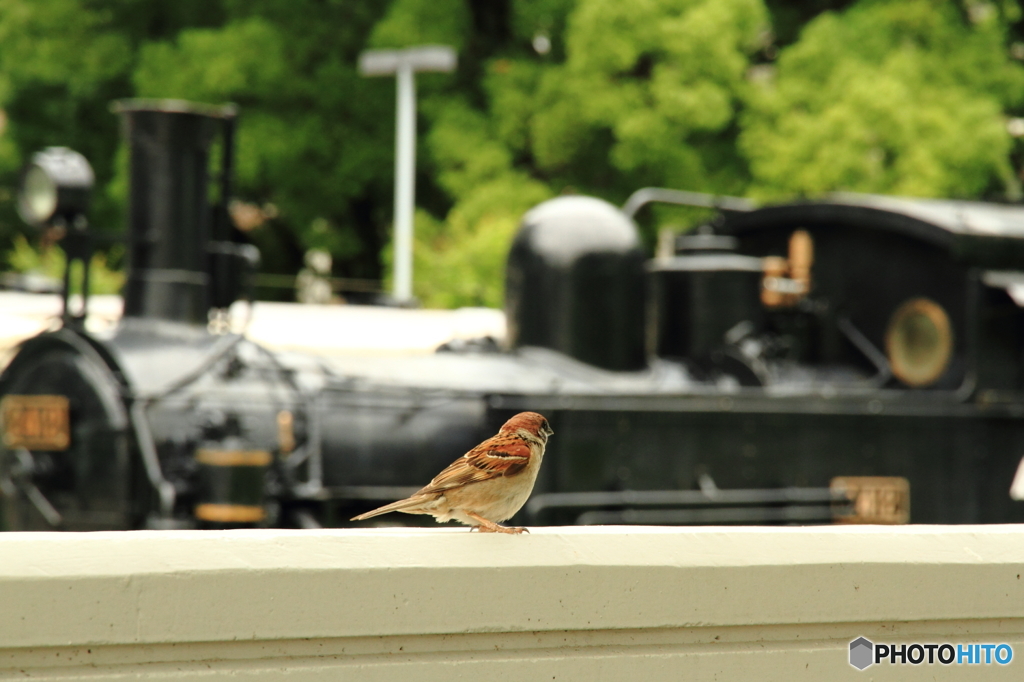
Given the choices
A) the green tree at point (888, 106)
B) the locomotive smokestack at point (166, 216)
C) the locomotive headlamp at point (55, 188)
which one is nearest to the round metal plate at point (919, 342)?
the locomotive smokestack at point (166, 216)

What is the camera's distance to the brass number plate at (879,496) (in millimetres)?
8297

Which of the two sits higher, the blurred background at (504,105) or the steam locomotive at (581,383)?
the blurred background at (504,105)

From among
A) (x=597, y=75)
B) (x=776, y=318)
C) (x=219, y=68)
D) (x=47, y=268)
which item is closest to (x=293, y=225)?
(x=219, y=68)

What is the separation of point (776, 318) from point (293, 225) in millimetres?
12087

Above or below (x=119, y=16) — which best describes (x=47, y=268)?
below

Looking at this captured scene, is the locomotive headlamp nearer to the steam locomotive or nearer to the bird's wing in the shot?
the steam locomotive

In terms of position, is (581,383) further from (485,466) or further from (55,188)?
(485,466)

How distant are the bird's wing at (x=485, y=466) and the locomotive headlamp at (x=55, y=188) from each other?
5272mm

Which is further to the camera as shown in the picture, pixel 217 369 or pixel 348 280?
pixel 348 280

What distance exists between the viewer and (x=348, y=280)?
68.3 ft

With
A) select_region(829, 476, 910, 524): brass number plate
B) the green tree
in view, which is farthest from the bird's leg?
the green tree

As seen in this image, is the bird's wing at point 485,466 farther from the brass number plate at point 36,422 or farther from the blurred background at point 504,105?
the blurred background at point 504,105

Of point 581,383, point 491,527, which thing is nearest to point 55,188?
point 581,383

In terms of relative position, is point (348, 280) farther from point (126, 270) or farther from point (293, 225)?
point (126, 270)
